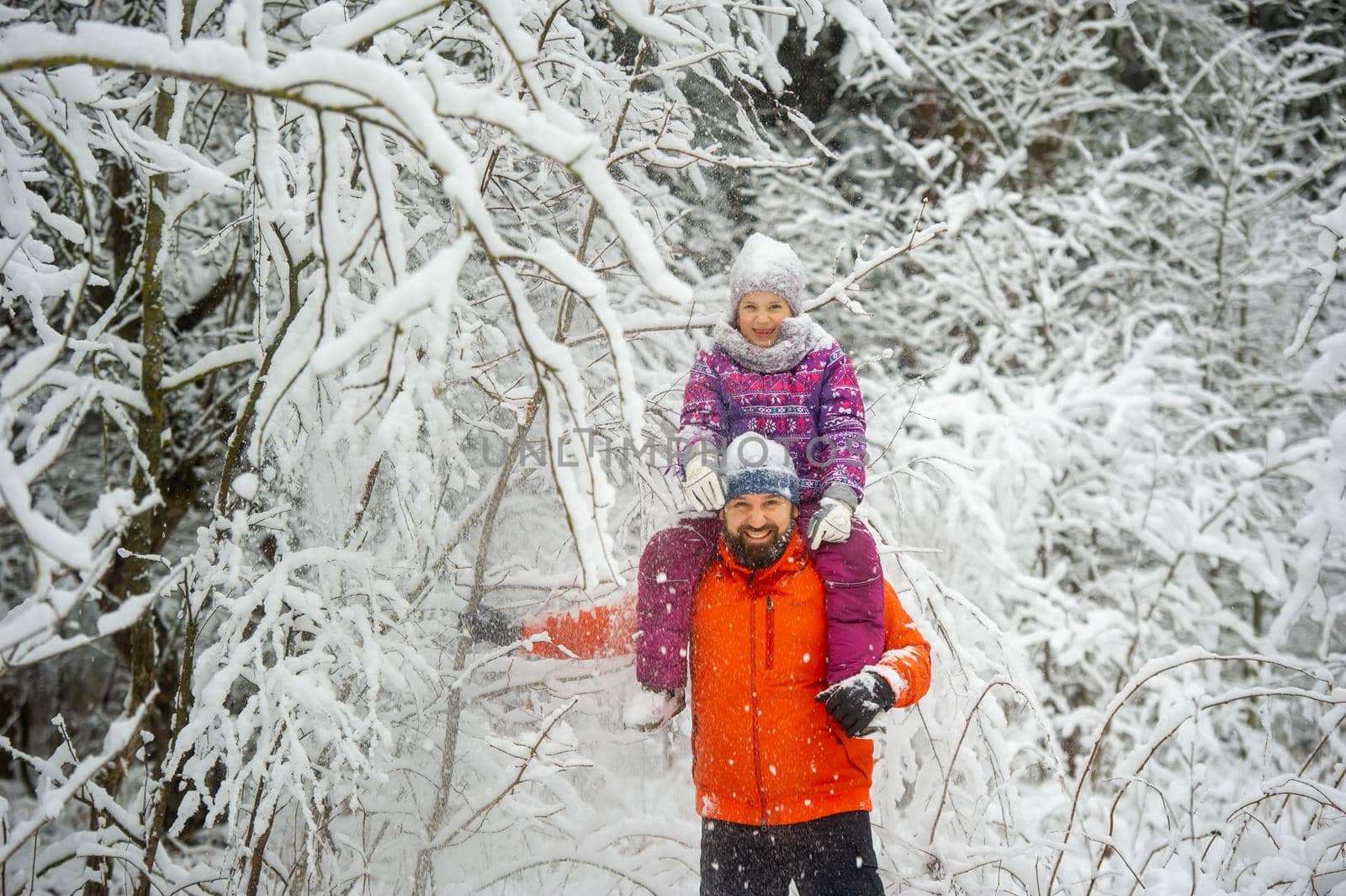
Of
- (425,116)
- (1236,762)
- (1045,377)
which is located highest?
(1045,377)

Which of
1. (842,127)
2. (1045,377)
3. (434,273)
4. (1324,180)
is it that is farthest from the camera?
(842,127)

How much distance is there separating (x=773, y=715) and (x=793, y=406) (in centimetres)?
85

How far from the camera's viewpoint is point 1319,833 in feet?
7.20

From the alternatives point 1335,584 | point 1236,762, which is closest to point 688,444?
point 1236,762

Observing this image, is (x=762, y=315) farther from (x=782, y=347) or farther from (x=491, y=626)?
(x=491, y=626)

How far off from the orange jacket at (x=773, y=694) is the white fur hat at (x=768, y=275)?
69 centimetres

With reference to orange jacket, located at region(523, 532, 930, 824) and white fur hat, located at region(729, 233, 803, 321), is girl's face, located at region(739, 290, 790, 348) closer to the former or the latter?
white fur hat, located at region(729, 233, 803, 321)

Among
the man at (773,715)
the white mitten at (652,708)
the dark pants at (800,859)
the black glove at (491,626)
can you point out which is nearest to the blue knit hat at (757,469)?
the man at (773,715)

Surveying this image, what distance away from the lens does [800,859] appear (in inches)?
82.5

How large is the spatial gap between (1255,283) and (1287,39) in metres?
2.95

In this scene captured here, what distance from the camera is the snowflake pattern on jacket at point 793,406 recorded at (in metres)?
2.25

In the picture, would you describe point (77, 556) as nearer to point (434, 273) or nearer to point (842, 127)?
point (434, 273)

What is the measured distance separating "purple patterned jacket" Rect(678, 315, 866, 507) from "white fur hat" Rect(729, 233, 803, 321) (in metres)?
0.07

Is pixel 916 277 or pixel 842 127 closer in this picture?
pixel 916 277
